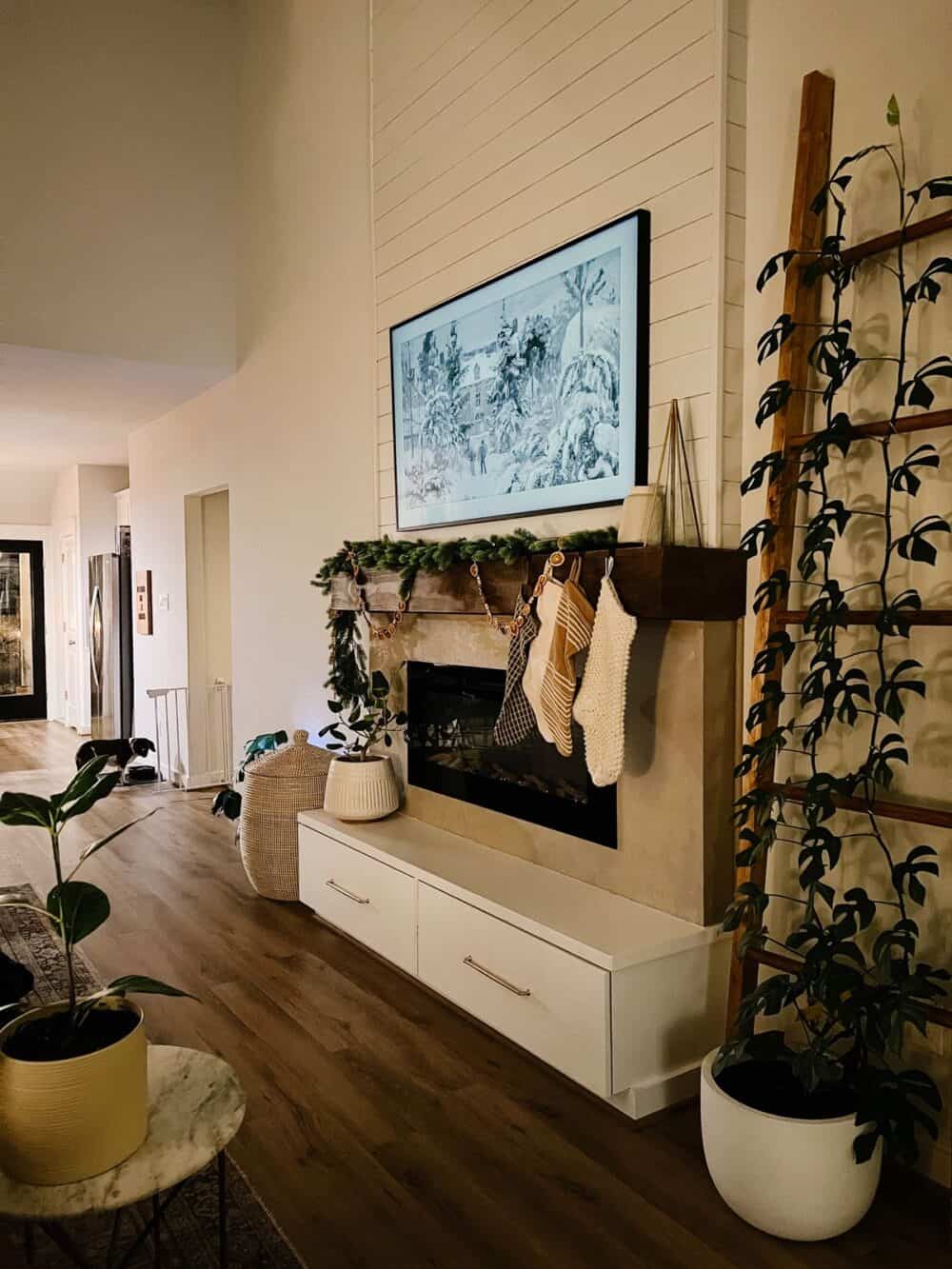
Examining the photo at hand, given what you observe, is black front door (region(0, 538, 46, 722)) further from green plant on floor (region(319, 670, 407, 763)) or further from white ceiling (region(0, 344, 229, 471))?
green plant on floor (region(319, 670, 407, 763))

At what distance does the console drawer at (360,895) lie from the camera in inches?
120

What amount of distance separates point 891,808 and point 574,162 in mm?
2035

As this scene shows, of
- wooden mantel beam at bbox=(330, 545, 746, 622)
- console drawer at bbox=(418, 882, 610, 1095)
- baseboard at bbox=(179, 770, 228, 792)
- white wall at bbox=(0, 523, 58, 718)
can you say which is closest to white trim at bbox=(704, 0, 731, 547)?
wooden mantel beam at bbox=(330, 545, 746, 622)

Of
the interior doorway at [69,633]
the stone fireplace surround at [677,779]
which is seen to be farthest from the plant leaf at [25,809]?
the interior doorway at [69,633]

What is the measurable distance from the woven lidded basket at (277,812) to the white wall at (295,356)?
0.52 metres

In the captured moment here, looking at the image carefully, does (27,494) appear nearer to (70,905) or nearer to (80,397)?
(80,397)

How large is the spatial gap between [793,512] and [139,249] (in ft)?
12.9

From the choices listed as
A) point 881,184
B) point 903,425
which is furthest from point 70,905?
point 881,184

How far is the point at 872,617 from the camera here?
203 cm

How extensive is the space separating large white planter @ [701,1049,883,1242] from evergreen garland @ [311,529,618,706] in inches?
55.1

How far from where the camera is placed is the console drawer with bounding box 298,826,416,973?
3053 millimetres

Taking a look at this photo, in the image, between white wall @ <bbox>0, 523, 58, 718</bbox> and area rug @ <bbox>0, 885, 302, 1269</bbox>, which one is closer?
area rug @ <bbox>0, 885, 302, 1269</bbox>

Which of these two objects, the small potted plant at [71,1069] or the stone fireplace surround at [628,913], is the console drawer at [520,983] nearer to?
the stone fireplace surround at [628,913]

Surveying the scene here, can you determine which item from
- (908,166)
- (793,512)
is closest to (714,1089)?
(793,512)
